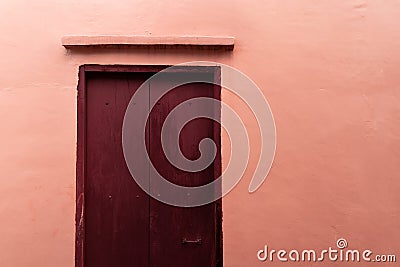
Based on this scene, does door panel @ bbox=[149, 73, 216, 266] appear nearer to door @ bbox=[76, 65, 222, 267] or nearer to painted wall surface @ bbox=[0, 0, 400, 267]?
door @ bbox=[76, 65, 222, 267]

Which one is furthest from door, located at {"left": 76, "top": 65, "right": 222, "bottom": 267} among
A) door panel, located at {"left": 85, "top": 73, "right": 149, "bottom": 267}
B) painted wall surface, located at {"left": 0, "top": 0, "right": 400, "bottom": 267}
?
Answer: painted wall surface, located at {"left": 0, "top": 0, "right": 400, "bottom": 267}

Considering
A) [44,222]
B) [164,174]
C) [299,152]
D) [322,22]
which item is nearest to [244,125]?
[299,152]

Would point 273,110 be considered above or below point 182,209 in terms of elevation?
above

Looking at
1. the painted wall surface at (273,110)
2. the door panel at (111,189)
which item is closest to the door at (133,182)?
the door panel at (111,189)

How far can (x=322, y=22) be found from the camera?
3.88 m

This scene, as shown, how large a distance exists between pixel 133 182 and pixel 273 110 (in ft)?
3.61

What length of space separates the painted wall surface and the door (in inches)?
3.9

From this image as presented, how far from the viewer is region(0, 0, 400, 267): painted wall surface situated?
3697mm

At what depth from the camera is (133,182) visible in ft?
12.6

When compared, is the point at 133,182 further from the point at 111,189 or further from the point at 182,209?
the point at 182,209

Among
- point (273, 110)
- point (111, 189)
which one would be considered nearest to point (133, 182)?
point (111, 189)

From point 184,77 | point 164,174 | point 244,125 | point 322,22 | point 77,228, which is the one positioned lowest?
point 77,228

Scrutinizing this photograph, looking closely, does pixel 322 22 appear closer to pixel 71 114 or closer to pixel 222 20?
pixel 222 20

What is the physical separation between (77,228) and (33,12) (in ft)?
4.97
